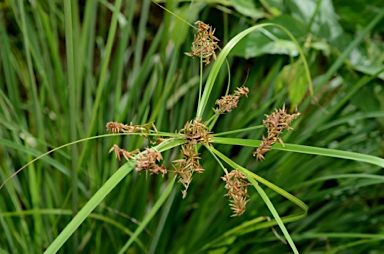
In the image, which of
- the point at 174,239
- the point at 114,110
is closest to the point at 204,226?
the point at 174,239

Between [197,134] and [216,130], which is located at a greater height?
[216,130]

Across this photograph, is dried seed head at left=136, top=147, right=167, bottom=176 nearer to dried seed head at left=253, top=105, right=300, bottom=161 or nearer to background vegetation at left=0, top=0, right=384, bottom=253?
dried seed head at left=253, top=105, right=300, bottom=161

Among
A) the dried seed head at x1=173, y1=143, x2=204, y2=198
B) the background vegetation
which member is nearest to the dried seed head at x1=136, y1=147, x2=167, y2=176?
the dried seed head at x1=173, y1=143, x2=204, y2=198

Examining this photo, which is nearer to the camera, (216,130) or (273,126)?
(273,126)

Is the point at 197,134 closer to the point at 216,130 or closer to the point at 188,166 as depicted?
the point at 188,166

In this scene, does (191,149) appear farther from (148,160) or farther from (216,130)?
Result: (216,130)

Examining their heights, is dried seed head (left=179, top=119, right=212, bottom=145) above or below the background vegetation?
below

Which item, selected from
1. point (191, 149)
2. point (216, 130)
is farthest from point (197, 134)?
point (216, 130)

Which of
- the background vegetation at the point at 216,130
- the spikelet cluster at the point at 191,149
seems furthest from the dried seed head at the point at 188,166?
the background vegetation at the point at 216,130

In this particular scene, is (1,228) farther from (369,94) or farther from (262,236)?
(369,94)

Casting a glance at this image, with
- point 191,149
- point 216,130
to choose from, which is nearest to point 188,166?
point 191,149

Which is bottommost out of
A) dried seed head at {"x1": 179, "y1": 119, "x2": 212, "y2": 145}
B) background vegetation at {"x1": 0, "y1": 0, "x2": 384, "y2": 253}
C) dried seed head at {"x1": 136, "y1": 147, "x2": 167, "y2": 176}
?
dried seed head at {"x1": 136, "y1": 147, "x2": 167, "y2": 176}
